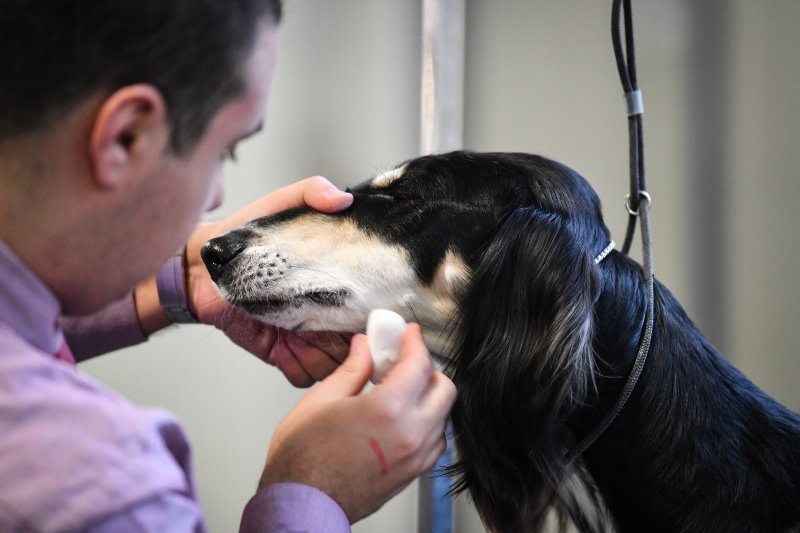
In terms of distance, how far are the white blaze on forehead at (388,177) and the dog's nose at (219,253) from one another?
248 mm

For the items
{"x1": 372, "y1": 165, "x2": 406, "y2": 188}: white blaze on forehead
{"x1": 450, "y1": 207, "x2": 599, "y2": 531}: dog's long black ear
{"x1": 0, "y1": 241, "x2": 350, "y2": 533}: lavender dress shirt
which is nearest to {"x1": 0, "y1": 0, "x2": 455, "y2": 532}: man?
{"x1": 0, "y1": 241, "x2": 350, "y2": 533}: lavender dress shirt

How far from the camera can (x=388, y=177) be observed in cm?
127

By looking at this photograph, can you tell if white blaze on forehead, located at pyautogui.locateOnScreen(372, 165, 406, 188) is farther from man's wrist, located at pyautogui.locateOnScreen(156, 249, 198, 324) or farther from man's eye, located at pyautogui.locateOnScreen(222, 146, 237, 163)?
man's eye, located at pyautogui.locateOnScreen(222, 146, 237, 163)

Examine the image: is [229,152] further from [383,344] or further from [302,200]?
[302,200]

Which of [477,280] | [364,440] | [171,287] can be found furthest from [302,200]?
[364,440]

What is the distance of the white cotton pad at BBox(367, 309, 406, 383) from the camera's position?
2.89ft

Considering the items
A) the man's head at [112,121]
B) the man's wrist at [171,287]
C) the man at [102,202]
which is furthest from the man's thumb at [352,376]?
the man's wrist at [171,287]

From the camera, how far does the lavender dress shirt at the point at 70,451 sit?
450mm

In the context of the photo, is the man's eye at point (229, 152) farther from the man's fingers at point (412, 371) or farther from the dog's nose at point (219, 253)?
the dog's nose at point (219, 253)

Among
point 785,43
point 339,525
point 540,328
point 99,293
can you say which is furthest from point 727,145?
point 99,293

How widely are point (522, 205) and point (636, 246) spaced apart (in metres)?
1.07

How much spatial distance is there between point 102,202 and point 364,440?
346 millimetres

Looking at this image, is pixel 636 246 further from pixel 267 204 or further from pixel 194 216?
pixel 194 216

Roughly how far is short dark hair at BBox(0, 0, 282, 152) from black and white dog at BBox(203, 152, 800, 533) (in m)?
0.59
